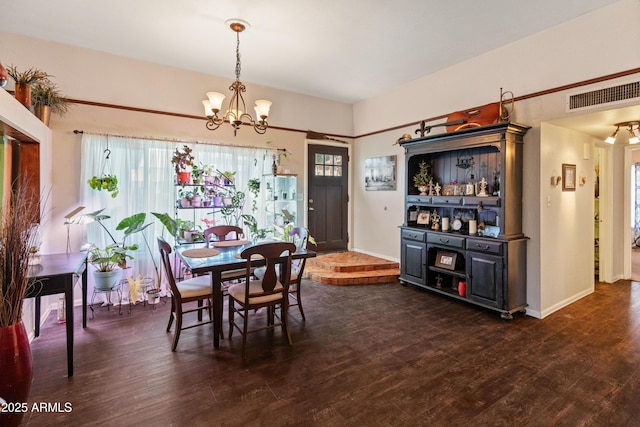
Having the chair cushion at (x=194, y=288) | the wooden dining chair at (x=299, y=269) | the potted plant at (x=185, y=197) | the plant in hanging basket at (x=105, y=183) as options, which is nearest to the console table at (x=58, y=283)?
the chair cushion at (x=194, y=288)

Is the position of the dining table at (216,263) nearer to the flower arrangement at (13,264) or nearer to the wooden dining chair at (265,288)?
the wooden dining chair at (265,288)

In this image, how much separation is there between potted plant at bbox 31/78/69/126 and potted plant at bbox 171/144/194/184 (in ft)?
4.33

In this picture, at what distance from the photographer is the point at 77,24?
3.34 metres

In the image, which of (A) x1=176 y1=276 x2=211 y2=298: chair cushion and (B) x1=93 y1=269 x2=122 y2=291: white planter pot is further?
(B) x1=93 y1=269 x2=122 y2=291: white planter pot

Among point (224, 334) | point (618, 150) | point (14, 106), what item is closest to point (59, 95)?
point (14, 106)

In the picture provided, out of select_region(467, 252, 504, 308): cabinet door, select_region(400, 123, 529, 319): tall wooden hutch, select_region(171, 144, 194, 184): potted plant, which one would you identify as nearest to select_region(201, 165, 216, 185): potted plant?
select_region(171, 144, 194, 184): potted plant

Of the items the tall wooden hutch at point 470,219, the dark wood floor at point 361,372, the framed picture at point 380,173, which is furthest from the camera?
the framed picture at point 380,173

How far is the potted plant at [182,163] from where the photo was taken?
4.30 m

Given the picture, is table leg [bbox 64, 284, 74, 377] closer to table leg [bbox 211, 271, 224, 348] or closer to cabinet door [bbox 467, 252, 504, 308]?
table leg [bbox 211, 271, 224, 348]

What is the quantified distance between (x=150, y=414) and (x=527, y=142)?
4309 millimetres

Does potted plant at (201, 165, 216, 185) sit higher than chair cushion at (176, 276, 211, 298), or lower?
higher

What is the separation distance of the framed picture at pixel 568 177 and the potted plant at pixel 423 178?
1.54 meters

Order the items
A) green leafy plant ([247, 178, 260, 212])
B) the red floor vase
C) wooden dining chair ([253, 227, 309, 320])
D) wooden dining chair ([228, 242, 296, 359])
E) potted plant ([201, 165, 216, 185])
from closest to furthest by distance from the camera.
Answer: the red floor vase → wooden dining chair ([228, 242, 296, 359]) → wooden dining chair ([253, 227, 309, 320]) → potted plant ([201, 165, 216, 185]) → green leafy plant ([247, 178, 260, 212])

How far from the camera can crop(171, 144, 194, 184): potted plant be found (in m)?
4.30
